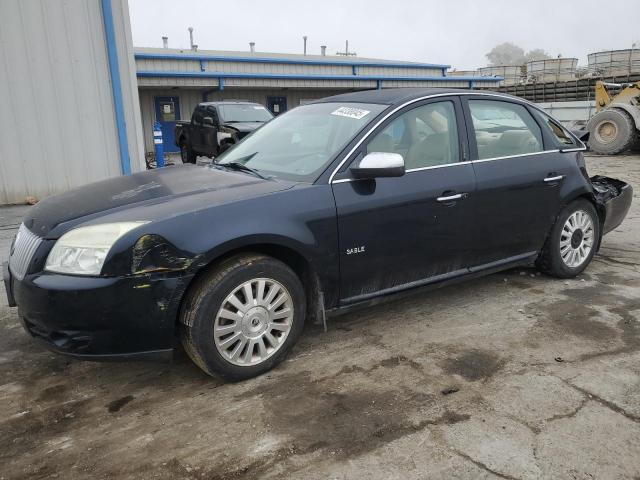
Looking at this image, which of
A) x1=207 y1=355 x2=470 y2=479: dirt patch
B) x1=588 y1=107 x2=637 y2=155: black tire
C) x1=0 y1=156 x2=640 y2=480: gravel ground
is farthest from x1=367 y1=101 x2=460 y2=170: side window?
x1=588 y1=107 x2=637 y2=155: black tire

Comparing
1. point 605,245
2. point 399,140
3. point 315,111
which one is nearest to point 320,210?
point 399,140

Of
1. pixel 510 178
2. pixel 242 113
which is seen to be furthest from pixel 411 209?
pixel 242 113

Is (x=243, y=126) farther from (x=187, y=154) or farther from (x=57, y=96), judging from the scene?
(x=57, y=96)

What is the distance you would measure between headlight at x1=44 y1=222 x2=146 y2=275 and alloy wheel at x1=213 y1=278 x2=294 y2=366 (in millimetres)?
654

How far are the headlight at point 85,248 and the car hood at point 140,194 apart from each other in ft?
0.34

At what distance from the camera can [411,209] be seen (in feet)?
11.4

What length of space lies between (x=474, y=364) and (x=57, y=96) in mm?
7635

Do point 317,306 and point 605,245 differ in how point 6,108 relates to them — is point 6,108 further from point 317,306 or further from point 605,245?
point 605,245

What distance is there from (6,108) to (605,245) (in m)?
8.33

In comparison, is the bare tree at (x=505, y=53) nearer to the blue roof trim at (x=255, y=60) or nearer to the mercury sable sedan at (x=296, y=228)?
the blue roof trim at (x=255, y=60)

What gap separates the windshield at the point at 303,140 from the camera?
3439mm

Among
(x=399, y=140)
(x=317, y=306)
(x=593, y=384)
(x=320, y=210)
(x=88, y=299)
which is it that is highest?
(x=399, y=140)

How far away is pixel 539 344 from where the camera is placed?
3.48 metres

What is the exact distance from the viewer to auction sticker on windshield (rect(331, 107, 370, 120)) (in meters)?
3.63
